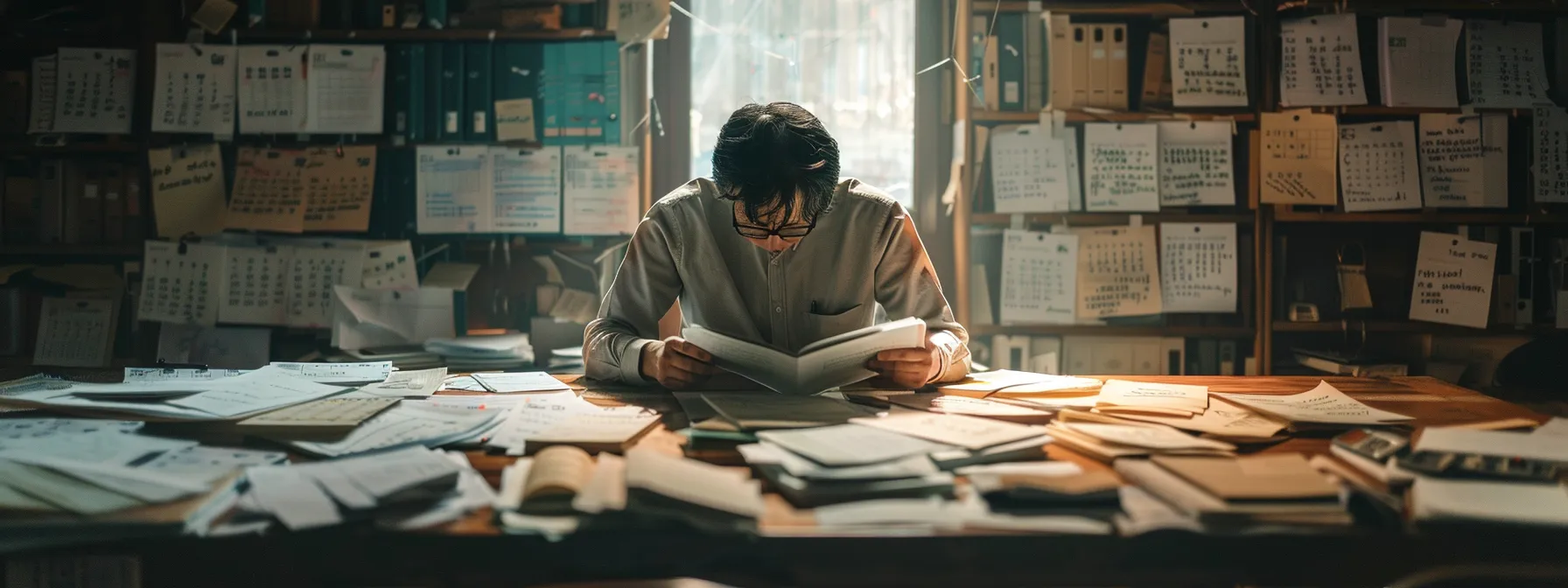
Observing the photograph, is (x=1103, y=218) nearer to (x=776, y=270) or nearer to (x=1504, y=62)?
(x=1504, y=62)

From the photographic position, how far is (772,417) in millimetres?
1110

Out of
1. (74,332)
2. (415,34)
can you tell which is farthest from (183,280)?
(415,34)

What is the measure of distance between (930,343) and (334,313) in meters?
1.89

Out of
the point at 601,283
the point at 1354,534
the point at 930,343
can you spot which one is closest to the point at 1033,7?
the point at 601,283

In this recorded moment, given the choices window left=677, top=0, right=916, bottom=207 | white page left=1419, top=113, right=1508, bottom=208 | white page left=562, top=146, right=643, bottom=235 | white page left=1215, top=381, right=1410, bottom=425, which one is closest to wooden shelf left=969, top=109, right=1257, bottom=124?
window left=677, top=0, right=916, bottom=207

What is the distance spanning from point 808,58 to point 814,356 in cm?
181

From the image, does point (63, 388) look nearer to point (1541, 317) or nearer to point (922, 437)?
point (922, 437)

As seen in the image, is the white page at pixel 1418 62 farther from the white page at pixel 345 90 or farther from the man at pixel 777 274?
the white page at pixel 345 90

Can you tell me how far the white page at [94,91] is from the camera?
8.91 ft

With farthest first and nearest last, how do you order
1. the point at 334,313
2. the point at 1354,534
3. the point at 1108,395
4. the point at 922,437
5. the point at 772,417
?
1. the point at 334,313
2. the point at 1108,395
3. the point at 772,417
4. the point at 922,437
5. the point at 1354,534

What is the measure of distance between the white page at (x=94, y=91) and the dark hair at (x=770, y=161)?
2155 millimetres

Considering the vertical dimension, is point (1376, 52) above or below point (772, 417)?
above

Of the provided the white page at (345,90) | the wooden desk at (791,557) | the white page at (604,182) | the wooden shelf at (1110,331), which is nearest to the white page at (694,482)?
the wooden desk at (791,557)

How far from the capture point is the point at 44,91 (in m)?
2.74
